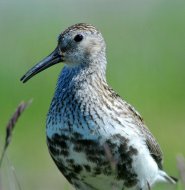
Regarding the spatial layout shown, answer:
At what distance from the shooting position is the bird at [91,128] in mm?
9672

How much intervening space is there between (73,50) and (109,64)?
9.97 metres

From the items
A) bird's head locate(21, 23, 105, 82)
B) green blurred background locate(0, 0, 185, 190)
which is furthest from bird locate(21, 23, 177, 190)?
green blurred background locate(0, 0, 185, 190)

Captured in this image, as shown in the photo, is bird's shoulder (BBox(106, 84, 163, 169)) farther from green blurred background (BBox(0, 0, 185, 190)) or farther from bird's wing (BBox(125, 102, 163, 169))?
green blurred background (BBox(0, 0, 185, 190))

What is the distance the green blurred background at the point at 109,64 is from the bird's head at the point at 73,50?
1.98 metres

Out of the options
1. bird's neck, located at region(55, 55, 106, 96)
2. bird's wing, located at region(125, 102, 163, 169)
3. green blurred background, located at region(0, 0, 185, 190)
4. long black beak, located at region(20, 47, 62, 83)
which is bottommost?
bird's wing, located at region(125, 102, 163, 169)

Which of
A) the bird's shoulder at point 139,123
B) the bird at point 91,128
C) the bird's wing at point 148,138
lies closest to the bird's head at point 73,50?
the bird at point 91,128

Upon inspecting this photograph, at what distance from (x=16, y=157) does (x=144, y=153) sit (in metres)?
5.46

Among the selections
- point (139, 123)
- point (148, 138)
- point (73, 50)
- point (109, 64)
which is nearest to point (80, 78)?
point (73, 50)

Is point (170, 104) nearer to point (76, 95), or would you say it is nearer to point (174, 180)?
point (174, 180)

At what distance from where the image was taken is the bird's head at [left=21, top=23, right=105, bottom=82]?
10273 mm

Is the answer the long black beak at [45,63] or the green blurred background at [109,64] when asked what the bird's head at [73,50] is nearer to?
the long black beak at [45,63]

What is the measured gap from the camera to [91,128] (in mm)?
9695

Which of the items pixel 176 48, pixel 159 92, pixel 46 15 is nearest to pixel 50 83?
pixel 159 92

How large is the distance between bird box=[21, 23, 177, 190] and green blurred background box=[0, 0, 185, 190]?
1.61m
